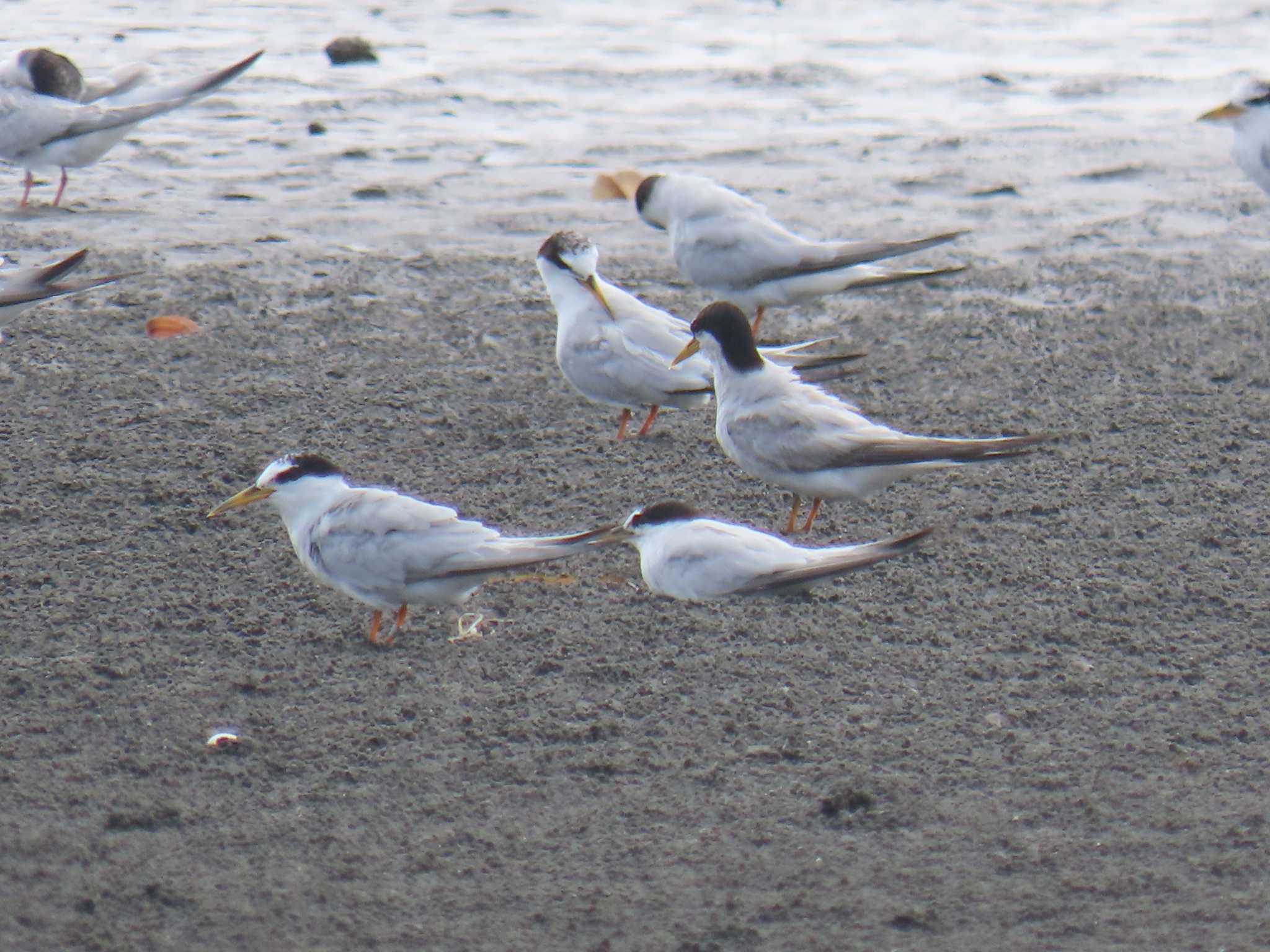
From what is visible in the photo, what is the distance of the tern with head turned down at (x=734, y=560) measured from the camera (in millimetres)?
4172

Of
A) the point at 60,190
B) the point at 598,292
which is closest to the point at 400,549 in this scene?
the point at 598,292

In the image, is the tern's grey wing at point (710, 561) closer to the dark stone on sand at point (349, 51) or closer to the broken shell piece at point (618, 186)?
the broken shell piece at point (618, 186)

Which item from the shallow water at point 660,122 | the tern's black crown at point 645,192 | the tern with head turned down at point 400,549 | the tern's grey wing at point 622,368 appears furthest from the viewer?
the shallow water at point 660,122

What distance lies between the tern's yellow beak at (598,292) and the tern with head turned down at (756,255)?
69 centimetres

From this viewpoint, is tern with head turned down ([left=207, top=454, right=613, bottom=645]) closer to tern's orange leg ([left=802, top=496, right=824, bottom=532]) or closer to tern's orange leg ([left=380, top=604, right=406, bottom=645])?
tern's orange leg ([left=380, top=604, right=406, bottom=645])

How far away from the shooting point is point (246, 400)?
556 cm

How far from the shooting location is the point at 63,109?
7.37 metres

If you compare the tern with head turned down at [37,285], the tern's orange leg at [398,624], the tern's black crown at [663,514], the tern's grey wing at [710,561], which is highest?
the tern with head turned down at [37,285]

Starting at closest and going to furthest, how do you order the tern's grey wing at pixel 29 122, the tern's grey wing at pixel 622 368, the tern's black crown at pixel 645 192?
the tern's grey wing at pixel 622 368 < the tern's black crown at pixel 645 192 < the tern's grey wing at pixel 29 122

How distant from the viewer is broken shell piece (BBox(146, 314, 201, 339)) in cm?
607

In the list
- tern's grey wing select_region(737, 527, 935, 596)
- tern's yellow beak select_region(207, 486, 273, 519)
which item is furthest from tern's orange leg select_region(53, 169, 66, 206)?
tern's grey wing select_region(737, 527, 935, 596)

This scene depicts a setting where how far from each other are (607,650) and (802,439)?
38.6 inches

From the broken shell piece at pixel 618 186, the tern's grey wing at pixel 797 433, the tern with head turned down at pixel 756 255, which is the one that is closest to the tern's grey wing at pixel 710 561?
the tern's grey wing at pixel 797 433

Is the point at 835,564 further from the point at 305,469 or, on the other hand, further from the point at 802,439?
the point at 305,469
